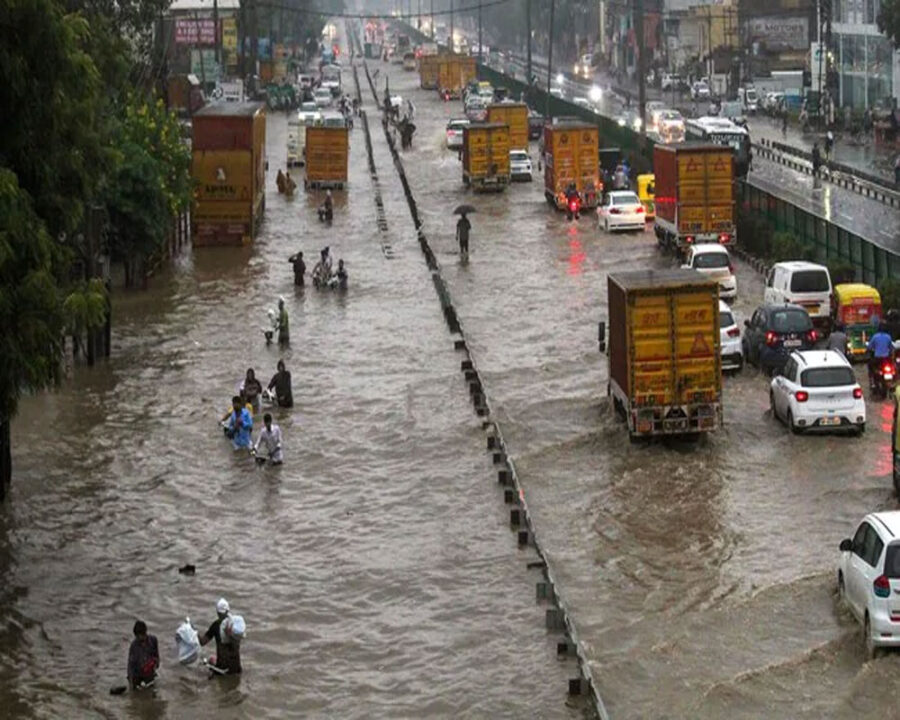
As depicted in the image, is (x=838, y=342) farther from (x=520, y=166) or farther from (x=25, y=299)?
(x=520, y=166)

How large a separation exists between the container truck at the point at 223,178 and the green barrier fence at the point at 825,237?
1328 cm

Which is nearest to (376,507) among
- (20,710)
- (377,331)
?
(20,710)

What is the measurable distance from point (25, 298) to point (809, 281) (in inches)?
788

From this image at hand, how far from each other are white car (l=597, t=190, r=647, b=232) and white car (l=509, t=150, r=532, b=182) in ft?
52.4

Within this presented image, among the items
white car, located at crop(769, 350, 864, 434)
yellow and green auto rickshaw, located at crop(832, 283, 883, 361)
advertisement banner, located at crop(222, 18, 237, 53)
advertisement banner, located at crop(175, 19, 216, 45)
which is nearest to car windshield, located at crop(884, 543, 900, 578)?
white car, located at crop(769, 350, 864, 434)

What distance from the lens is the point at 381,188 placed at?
71312 mm

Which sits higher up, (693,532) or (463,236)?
(463,236)

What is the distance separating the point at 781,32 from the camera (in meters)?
126

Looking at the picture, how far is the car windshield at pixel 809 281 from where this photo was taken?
121 ft

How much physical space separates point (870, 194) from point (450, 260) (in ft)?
→ 53.1

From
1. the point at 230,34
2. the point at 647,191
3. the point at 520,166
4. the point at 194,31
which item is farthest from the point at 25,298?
the point at 230,34

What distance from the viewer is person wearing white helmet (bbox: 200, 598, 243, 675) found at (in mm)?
19719

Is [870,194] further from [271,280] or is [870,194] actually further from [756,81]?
[756,81]

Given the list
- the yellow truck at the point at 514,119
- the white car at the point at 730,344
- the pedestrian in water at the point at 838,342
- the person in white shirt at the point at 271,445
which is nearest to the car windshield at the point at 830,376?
the pedestrian in water at the point at 838,342
